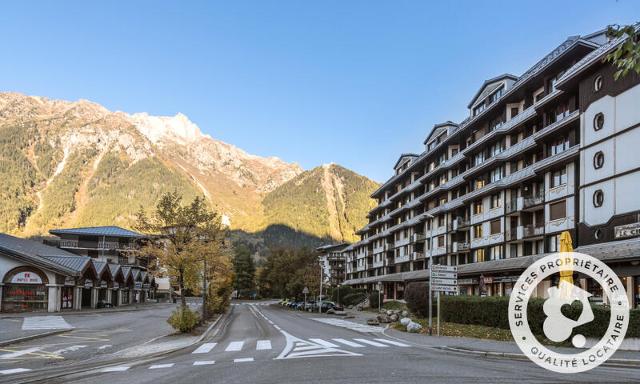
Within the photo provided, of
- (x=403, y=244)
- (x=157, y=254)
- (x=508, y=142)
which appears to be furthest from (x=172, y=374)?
(x=403, y=244)

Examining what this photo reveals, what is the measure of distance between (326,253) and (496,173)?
96.5 m

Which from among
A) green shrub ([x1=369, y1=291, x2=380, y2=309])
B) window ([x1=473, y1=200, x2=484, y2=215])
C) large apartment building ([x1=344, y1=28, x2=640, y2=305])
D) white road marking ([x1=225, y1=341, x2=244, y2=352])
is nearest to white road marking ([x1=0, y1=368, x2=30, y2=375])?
white road marking ([x1=225, y1=341, x2=244, y2=352])

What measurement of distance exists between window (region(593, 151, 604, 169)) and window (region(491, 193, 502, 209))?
1638 cm

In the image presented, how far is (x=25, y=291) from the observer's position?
51.5 metres

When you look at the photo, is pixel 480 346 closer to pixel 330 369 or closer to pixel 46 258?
pixel 330 369

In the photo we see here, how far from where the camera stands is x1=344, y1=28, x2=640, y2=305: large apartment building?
30.8 meters

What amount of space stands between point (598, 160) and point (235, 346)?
24.9m

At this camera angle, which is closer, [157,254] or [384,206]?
[157,254]

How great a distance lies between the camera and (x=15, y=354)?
18594 mm

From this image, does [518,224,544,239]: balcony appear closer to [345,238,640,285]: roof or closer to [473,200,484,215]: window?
[345,238,640,285]: roof

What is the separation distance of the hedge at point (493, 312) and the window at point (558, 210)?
1187 centimetres

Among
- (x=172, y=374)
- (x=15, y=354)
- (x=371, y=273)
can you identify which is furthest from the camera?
(x=371, y=273)

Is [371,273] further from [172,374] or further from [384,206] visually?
[172,374]

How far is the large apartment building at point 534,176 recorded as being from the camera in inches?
1211
